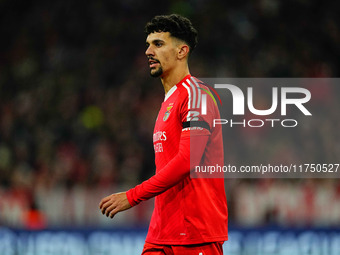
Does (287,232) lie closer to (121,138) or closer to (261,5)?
(121,138)

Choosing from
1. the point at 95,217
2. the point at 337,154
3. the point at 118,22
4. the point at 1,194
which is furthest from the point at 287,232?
the point at 118,22

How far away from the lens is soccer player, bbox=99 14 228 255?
10.6ft

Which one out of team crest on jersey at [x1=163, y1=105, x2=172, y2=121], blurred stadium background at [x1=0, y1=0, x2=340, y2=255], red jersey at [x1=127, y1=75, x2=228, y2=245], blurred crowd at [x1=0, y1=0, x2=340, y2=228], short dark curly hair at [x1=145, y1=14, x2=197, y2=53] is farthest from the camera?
blurred crowd at [x1=0, y1=0, x2=340, y2=228]

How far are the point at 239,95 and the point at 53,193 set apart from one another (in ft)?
9.79

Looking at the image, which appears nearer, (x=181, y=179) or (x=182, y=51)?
(x=181, y=179)

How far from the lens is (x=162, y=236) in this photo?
341 centimetres

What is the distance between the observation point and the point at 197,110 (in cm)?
330

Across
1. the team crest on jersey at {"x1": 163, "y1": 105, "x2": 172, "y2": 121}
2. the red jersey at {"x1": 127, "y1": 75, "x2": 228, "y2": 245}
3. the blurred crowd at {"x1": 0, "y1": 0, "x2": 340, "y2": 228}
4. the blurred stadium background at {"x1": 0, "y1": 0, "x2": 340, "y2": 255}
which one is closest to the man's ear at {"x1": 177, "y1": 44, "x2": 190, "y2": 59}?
the red jersey at {"x1": 127, "y1": 75, "x2": 228, "y2": 245}

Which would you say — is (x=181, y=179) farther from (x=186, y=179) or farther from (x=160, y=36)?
(x=160, y=36)

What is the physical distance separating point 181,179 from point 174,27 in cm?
96

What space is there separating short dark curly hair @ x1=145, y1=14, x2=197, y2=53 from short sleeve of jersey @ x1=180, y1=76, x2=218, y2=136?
12.8 inches

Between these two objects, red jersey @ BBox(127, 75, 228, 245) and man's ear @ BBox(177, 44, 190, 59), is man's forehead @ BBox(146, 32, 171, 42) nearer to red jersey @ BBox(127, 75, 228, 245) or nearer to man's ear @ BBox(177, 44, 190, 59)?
man's ear @ BBox(177, 44, 190, 59)

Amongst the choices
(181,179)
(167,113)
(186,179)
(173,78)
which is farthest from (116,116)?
(181,179)

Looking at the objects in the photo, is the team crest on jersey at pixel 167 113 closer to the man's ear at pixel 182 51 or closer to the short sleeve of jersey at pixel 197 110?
the short sleeve of jersey at pixel 197 110
